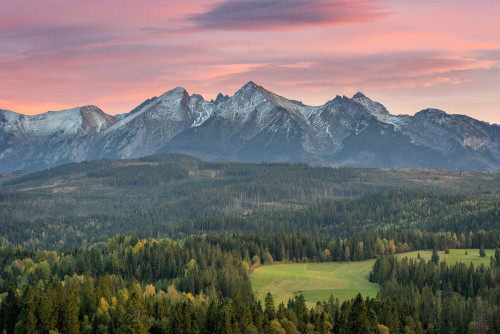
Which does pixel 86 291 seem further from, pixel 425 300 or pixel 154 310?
pixel 425 300

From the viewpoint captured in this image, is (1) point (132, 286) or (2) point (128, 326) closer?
(2) point (128, 326)

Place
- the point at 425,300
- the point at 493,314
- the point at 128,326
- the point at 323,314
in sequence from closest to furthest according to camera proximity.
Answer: the point at 128,326
the point at 323,314
the point at 493,314
the point at 425,300

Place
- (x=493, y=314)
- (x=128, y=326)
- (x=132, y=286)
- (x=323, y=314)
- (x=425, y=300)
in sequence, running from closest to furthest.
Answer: (x=128, y=326)
(x=323, y=314)
(x=493, y=314)
(x=425, y=300)
(x=132, y=286)

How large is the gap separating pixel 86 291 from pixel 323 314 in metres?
57.9

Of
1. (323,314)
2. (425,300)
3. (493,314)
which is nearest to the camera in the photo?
(323,314)

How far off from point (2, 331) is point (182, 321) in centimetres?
3844

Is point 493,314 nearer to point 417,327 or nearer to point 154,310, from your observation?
point 417,327

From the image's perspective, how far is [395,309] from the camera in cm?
15812

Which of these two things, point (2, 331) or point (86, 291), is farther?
point (86, 291)

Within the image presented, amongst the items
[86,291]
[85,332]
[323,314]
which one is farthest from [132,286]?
[323,314]

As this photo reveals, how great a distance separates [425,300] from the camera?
7234 inches

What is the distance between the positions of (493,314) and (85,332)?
9555 cm

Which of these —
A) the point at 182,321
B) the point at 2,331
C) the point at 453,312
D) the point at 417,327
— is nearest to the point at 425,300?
the point at 453,312

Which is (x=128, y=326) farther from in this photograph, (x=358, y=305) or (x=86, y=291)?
(x=358, y=305)
